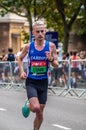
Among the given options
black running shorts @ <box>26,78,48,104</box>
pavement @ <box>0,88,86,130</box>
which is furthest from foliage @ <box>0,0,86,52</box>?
black running shorts @ <box>26,78,48,104</box>

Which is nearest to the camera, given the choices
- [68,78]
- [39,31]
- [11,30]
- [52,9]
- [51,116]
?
[39,31]

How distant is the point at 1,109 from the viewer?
14820 millimetres

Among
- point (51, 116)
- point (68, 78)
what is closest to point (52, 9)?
point (68, 78)

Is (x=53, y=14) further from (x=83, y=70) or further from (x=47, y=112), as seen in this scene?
(x=47, y=112)

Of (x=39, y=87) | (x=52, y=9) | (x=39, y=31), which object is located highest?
(x=39, y=31)

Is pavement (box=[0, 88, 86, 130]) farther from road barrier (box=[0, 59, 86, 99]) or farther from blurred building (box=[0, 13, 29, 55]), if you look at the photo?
blurred building (box=[0, 13, 29, 55])

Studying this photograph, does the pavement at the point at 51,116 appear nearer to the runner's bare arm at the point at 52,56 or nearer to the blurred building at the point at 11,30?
the runner's bare arm at the point at 52,56

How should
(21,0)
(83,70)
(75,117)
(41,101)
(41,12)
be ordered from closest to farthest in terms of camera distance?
1. (41,101)
2. (75,117)
3. (83,70)
4. (21,0)
5. (41,12)

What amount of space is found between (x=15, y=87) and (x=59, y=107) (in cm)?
876

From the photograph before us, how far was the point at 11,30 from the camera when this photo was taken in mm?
56281

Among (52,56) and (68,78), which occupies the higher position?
(52,56)

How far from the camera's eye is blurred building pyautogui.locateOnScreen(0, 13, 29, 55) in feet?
183

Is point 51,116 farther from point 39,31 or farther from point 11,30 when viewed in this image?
point 11,30

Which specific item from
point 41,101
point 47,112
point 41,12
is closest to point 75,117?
point 47,112
